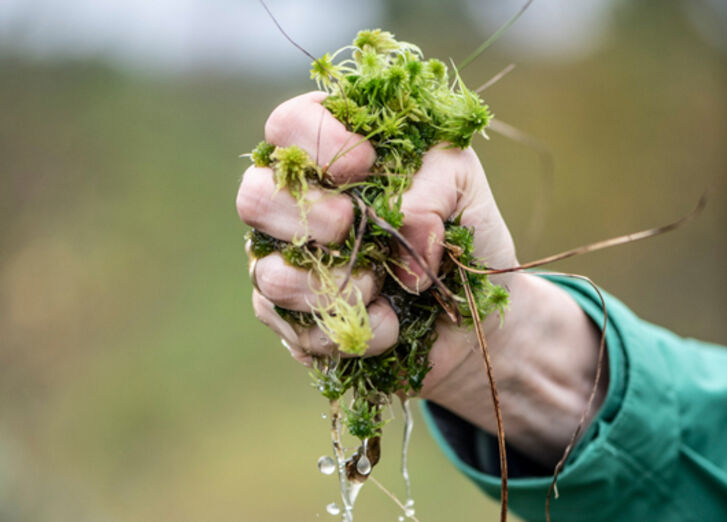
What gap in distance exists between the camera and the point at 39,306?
3033 mm

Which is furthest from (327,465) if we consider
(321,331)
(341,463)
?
(321,331)

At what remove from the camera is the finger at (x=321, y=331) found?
59 cm

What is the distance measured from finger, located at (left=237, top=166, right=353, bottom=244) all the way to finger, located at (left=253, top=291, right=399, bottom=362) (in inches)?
3.6

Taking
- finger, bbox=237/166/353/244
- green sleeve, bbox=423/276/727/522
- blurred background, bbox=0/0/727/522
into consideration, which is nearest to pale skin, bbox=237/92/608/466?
finger, bbox=237/166/353/244

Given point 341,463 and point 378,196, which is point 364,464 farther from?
point 378,196

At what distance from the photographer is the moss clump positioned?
56 centimetres

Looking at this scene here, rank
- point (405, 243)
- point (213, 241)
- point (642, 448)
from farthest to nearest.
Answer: point (213, 241) < point (642, 448) < point (405, 243)

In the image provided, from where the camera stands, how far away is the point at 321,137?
0.55m

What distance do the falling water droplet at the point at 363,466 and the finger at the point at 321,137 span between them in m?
0.29

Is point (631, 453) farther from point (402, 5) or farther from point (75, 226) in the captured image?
point (402, 5)

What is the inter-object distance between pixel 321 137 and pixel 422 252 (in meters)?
0.15

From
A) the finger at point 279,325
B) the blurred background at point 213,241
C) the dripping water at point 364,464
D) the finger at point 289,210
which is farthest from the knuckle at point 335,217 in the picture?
the blurred background at point 213,241

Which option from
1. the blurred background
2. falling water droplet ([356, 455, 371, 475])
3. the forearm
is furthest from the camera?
the blurred background

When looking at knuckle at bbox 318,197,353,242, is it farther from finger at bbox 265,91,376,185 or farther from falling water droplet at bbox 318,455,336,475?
falling water droplet at bbox 318,455,336,475
